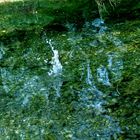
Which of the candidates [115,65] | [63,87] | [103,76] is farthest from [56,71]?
[115,65]

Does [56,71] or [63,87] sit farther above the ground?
[56,71]

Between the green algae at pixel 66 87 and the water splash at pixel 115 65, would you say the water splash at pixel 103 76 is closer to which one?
the green algae at pixel 66 87

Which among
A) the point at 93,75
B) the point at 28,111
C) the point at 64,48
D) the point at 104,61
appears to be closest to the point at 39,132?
the point at 28,111

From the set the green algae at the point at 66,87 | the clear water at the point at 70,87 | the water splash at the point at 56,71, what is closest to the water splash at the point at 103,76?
the clear water at the point at 70,87

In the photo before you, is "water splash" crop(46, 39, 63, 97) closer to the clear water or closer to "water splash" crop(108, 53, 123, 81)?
the clear water

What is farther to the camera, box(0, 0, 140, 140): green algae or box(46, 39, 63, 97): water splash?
box(46, 39, 63, 97): water splash

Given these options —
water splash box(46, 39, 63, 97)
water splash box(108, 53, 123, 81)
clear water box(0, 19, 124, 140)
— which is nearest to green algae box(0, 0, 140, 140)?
clear water box(0, 19, 124, 140)

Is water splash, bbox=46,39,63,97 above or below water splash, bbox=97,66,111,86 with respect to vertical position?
above

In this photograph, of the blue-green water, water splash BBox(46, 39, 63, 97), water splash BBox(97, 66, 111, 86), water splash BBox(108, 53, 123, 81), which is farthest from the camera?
water splash BBox(46, 39, 63, 97)

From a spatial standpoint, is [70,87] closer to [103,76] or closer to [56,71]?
[103,76]

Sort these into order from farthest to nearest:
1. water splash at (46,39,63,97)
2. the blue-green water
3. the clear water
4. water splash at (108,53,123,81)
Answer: water splash at (46,39,63,97) → water splash at (108,53,123,81) → the blue-green water → the clear water

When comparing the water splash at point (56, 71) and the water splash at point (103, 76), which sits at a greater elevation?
the water splash at point (56, 71)

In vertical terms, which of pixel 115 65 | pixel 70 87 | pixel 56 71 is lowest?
pixel 70 87

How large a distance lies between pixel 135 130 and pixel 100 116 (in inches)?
69.7
